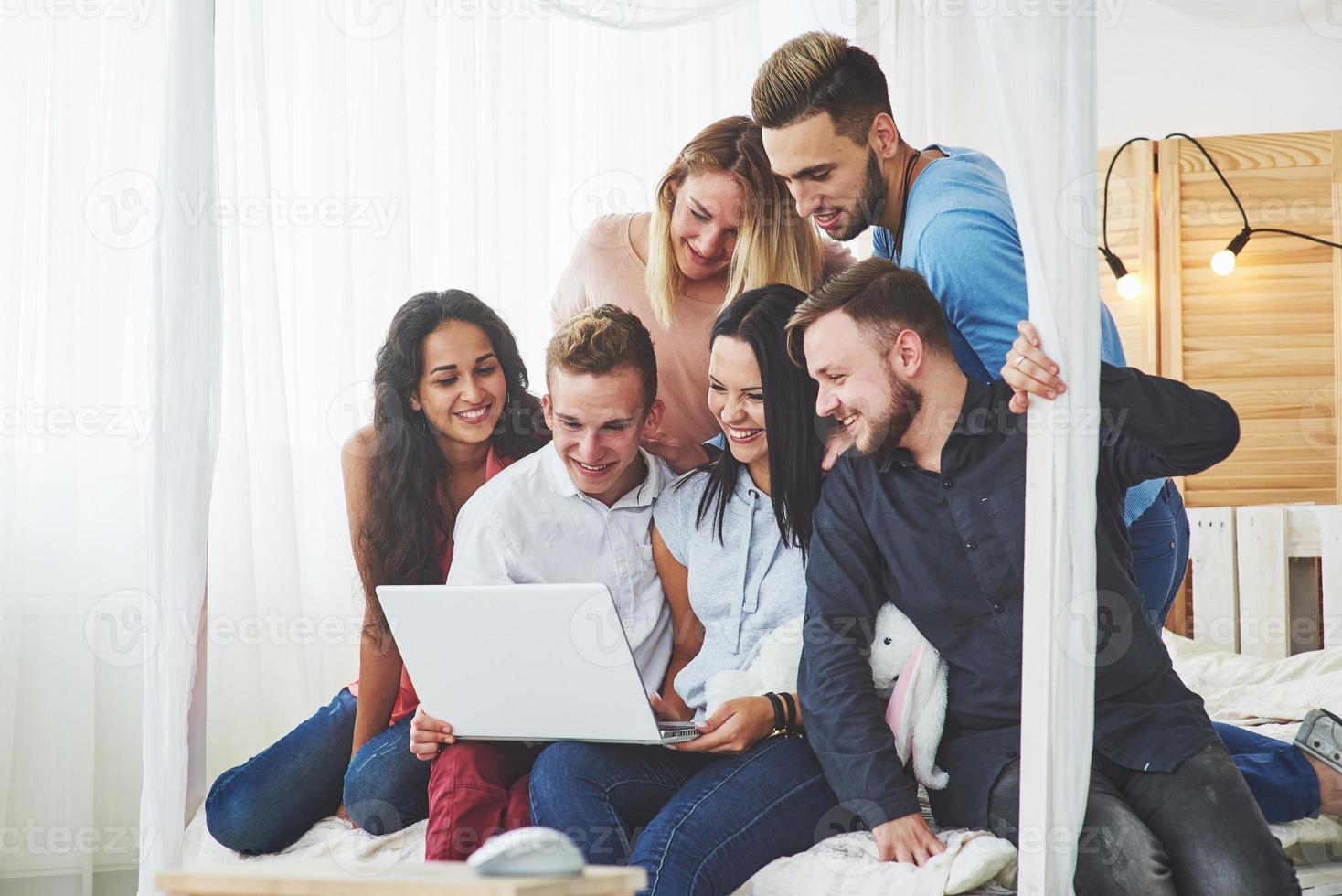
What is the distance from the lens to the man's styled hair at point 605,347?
220 cm

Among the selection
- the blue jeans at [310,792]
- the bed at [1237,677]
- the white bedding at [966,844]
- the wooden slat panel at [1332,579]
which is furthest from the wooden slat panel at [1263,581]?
the blue jeans at [310,792]

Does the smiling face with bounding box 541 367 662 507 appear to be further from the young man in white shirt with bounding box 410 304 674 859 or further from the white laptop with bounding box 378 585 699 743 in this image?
the white laptop with bounding box 378 585 699 743

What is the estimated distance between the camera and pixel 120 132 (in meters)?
2.27

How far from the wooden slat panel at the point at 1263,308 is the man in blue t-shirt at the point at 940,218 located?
1.86 meters

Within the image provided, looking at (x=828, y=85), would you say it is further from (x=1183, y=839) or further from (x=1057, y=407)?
(x=1183, y=839)

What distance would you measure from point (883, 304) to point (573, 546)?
669 mm

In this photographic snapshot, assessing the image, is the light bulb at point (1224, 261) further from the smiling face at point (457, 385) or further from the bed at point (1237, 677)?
the smiling face at point (457, 385)

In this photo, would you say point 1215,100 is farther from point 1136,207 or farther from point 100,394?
point 100,394

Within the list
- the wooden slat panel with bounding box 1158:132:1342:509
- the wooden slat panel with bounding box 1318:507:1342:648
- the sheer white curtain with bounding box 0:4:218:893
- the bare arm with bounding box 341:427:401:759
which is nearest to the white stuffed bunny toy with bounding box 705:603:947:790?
the bare arm with bounding box 341:427:401:759

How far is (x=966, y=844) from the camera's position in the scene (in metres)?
1.67

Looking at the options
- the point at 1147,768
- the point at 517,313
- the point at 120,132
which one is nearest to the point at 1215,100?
the point at 517,313

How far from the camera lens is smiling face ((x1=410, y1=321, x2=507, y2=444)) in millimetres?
2318

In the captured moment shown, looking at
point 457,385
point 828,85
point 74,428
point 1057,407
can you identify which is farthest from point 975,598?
point 74,428

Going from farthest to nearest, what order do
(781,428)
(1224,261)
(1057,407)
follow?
1. (1224,261)
2. (781,428)
3. (1057,407)
